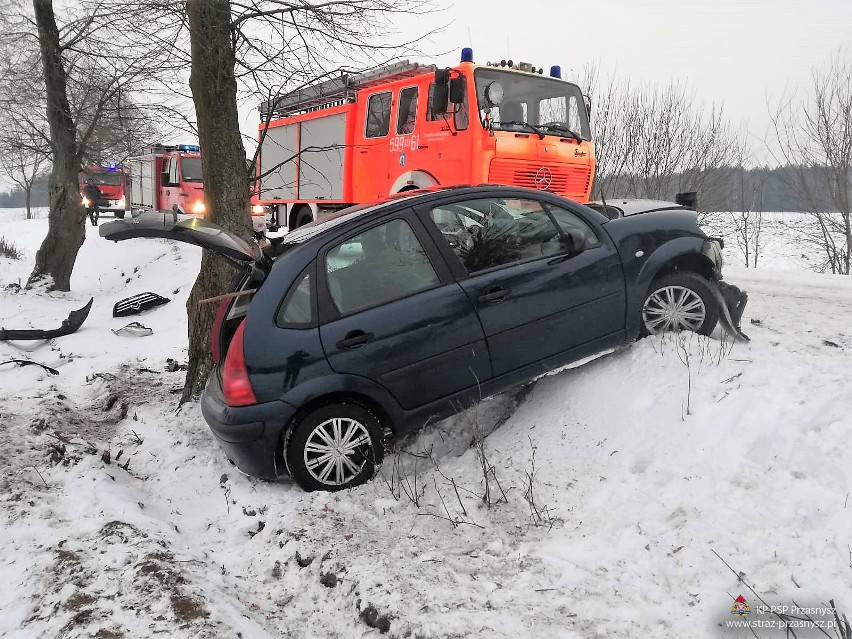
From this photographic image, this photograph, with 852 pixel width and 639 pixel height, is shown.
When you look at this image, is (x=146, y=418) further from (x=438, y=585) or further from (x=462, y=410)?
(x=438, y=585)

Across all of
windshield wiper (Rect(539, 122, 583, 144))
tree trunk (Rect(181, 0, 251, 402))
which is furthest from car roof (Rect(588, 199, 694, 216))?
windshield wiper (Rect(539, 122, 583, 144))

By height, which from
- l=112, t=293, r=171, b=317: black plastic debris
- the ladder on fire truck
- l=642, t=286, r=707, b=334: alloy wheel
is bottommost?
l=112, t=293, r=171, b=317: black plastic debris

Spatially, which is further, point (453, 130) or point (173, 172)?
point (173, 172)

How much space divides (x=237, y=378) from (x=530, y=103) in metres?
6.79

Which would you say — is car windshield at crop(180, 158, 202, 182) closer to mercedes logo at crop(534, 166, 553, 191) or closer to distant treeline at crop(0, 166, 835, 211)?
distant treeline at crop(0, 166, 835, 211)

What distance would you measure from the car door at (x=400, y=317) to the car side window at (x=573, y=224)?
1025 millimetres

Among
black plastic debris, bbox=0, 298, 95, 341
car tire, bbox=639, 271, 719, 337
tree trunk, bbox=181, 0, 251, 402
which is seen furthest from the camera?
black plastic debris, bbox=0, 298, 95, 341

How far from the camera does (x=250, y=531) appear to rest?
364 cm

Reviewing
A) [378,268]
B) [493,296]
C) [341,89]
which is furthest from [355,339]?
[341,89]

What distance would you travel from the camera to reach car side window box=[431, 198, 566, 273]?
13.7 ft

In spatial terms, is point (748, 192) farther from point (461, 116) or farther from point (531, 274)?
point (531, 274)

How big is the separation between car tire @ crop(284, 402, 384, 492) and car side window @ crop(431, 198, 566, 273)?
1.24 m

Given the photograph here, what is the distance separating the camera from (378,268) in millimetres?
3975

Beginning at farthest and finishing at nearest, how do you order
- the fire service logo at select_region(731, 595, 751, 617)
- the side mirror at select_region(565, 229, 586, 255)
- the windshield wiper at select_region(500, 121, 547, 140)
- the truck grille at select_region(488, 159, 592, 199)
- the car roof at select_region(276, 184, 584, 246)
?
the windshield wiper at select_region(500, 121, 547, 140), the truck grille at select_region(488, 159, 592, 199), the side mirror at select_region(565, 229, 586, 255), the car roof at select_region(276, 184, 584, 246), the fire service logo at select_region(731, 595, 751, 617)
